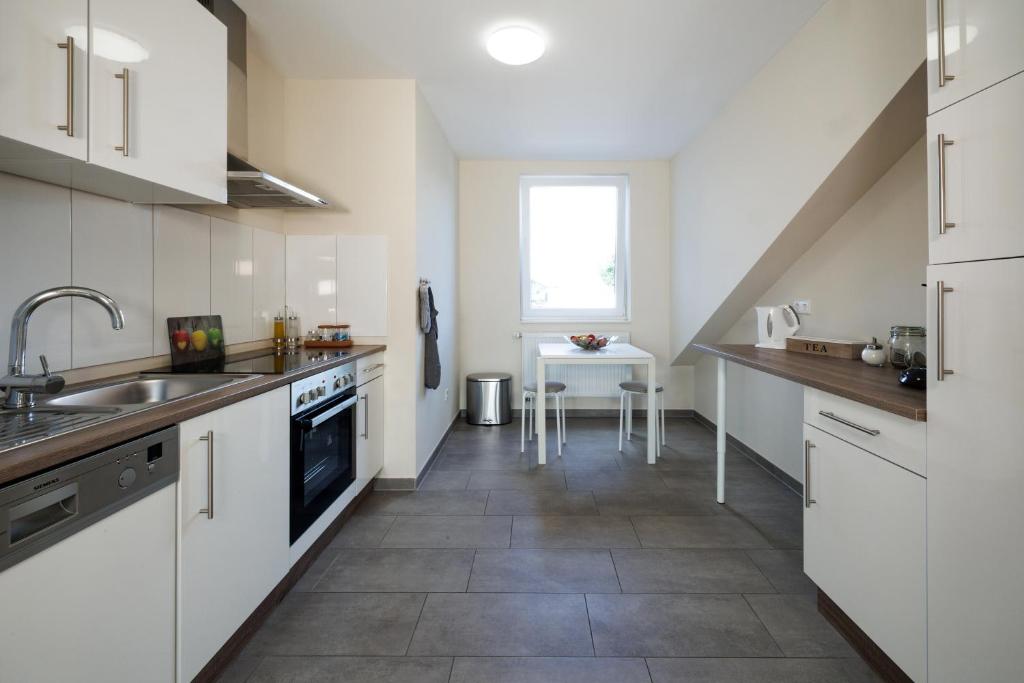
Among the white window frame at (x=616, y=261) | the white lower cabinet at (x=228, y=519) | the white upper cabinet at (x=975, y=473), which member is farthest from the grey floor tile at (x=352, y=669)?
the white window frame at (x=616, y=261)

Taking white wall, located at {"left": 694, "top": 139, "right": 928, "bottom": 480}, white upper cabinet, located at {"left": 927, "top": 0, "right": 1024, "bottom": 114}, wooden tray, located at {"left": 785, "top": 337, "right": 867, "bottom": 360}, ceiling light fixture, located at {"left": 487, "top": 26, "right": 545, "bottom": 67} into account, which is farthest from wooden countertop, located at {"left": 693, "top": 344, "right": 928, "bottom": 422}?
ceiling light fixture, located at {"left": 487, "top": 26, "right": 545, "bottom": 67}

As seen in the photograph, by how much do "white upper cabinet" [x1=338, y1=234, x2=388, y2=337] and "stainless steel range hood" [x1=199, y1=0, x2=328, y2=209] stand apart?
0.60 meters

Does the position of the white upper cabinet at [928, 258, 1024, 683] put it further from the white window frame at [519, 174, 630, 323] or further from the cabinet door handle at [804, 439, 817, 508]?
the white window frame at [519, 174, 630, 323]

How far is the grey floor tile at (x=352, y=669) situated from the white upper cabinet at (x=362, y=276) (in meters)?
2.00

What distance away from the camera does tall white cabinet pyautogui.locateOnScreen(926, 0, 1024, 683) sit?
1162mm

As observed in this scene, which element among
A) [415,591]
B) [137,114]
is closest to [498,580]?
[415,591]

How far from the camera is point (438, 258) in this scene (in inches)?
165

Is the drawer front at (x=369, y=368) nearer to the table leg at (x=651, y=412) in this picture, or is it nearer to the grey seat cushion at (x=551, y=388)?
the grey seat cushion at (x=551, y=388)

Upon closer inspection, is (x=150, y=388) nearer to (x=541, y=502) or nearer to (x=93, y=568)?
(x=93, y=568)

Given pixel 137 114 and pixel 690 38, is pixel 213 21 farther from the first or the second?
pixel 690 38

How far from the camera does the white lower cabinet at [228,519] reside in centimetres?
145

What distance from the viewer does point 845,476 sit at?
179 cm

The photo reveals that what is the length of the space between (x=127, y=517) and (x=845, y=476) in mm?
2103

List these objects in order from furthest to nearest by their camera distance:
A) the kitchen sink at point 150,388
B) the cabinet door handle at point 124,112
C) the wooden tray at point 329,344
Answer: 1. the wooden tray at point 329,344
2. the kitchen sink at point 150,388
3. the cabinet door handle at point 124,112
